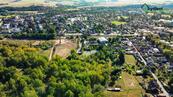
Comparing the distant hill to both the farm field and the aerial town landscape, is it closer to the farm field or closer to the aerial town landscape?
the aerial town landscape

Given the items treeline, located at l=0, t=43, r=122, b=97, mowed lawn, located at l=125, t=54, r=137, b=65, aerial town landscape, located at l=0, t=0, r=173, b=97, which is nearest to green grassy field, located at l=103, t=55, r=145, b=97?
aerial town landscape, located at l=0, t=0, r=173, b=97

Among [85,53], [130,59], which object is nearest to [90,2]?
[85,53]

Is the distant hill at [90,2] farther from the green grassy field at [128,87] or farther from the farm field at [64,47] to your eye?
the green grassy field at [128,87]

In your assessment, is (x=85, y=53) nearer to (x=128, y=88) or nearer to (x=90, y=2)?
(x=128, y=88)

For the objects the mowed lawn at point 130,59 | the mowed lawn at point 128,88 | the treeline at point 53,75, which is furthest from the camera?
the mowed lawn at point 130,59

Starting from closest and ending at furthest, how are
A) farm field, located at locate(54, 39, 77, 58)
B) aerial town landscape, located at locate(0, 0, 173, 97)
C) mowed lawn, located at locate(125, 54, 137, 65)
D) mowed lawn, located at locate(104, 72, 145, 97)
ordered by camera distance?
aerial town landscape, located at locate(0, 0, 173, 97) → mowed lawn, located at locate(104, 72, 145, 97) → mowed lawn, located at locate(125, 54, 137, 65) → farm field, located at locate(54, 39, 77, 58)

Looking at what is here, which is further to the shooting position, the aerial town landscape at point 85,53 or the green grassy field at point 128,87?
the green grassy field at point 128,87

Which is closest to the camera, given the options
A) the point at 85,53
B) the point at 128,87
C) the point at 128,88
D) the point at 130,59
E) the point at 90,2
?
the point at 128,88

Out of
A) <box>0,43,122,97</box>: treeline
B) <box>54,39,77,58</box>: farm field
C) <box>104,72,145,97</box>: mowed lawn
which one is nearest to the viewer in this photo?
<box>0,43,122,97</box>: treeline

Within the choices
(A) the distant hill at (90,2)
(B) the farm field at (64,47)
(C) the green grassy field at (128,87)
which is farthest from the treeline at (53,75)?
(A) the distant hill at (90,2)
